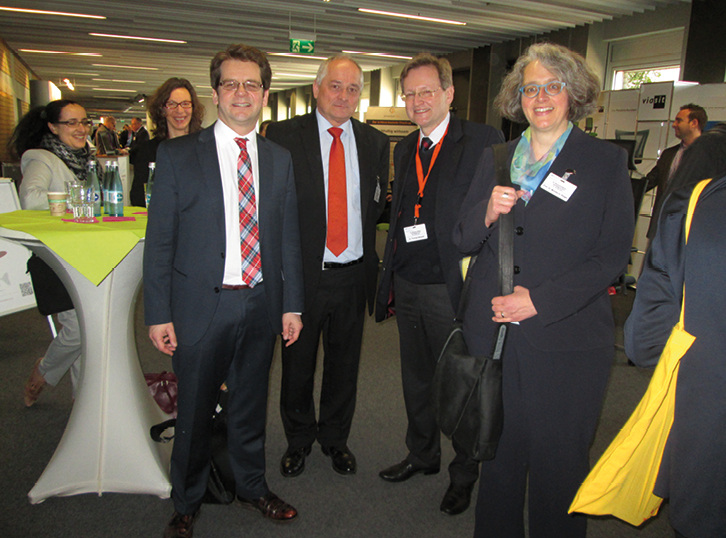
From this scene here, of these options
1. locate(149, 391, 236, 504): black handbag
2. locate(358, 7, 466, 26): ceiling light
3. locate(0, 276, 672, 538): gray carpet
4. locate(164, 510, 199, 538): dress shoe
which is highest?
locate(358, 7, 466, 26): ceiling light

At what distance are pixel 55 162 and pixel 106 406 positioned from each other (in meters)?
1.43

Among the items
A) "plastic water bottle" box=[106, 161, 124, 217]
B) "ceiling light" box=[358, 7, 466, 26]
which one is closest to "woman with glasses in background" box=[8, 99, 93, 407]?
"plastic water bottle" box=[106, 161, 124, 217]

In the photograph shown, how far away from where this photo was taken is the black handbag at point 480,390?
1.59 meters

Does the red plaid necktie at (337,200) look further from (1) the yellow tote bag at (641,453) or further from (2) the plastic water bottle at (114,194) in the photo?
(1) the yellow tote bag at (641,453)

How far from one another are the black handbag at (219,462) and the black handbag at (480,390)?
960 mm

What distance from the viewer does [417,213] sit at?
86.0 inches

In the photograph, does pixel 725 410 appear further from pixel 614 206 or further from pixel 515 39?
pixel 515 39

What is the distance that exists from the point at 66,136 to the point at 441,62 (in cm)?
218

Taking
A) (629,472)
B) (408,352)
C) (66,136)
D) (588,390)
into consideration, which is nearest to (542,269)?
(588,390)

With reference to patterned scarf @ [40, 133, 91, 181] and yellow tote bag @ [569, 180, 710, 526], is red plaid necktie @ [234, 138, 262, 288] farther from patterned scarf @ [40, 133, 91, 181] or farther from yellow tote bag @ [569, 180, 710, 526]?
patterned scarf @ [40, 133, 91, 181]

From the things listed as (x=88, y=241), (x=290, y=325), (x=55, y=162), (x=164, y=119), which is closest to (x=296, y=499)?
(x=290, y=325)

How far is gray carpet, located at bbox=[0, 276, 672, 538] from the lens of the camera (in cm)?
208

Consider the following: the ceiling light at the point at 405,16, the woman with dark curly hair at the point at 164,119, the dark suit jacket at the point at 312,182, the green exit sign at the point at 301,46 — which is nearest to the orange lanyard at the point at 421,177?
the dark suit jacket at the point at 312,182

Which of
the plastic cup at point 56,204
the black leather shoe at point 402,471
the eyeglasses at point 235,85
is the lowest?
the black leather shoe at point 402,471
